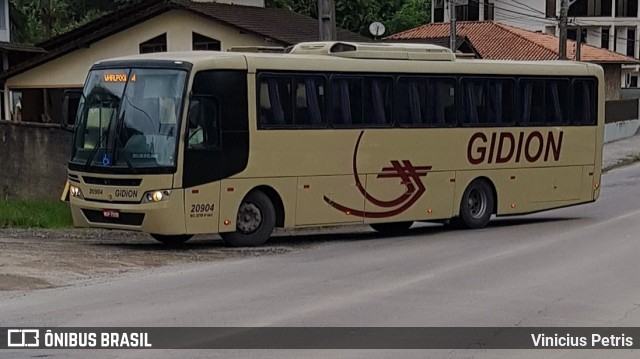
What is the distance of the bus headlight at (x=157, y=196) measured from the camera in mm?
17828

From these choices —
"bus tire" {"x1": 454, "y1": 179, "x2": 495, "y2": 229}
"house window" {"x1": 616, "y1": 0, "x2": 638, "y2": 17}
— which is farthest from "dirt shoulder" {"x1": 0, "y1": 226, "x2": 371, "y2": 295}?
"house window" {"x1": 616, "y1": 0, "x2": 638, "y2": 17}

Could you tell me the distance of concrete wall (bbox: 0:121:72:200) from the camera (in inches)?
989

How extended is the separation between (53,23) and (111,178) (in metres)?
52.5

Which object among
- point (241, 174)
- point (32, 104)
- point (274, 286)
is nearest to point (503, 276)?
point (274, 286)

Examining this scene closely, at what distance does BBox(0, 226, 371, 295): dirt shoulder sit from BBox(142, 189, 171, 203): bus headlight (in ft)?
2.69

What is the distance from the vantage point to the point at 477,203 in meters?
23.1

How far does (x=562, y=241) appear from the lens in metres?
20.3

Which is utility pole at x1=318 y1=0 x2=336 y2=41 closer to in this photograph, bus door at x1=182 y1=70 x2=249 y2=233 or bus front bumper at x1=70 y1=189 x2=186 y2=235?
bus door at x1=182 y1=70 x2=249 y2=233

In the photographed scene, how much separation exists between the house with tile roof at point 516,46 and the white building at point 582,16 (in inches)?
537

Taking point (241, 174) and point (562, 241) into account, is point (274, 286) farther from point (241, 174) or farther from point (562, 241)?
point (562, 241)

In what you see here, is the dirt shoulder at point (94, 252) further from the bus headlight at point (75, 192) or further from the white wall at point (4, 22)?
the white wall at point (4, 22)

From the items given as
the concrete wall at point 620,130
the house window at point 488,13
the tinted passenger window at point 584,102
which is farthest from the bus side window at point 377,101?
the house window at point 488,13

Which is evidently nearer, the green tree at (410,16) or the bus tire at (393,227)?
the bus tire at (393,227)

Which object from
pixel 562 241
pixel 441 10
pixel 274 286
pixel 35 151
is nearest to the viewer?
pixel 274 286
